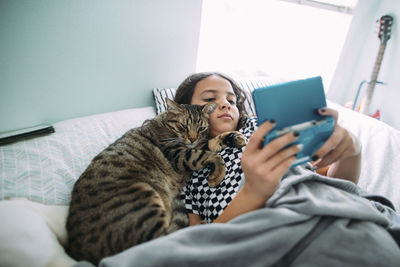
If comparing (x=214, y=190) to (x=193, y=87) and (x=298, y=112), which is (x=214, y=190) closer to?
(x=298, y=112)

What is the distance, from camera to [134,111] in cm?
142

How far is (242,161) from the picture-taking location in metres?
0.55

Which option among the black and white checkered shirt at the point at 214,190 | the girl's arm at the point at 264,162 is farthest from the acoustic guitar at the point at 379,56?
the girl's arm at the point at 264,162

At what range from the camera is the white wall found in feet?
3.27

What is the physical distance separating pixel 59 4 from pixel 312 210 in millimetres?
1557

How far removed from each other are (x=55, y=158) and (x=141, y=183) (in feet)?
1.64

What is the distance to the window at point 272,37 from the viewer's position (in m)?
1.79

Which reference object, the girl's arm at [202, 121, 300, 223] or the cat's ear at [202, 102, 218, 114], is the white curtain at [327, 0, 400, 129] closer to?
the cat's ear at [202, 102, 218, 114]

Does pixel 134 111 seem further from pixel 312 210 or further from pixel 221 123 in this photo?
pixel 312 210

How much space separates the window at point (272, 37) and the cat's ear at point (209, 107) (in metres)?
0.91

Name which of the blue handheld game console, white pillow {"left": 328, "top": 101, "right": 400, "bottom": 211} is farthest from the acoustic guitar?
the blue handheld game console

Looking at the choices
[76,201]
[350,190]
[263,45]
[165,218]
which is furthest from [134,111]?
[263,45]

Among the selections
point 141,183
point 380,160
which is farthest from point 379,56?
point 141,183

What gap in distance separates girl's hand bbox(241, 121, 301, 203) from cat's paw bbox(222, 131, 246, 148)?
35cm
